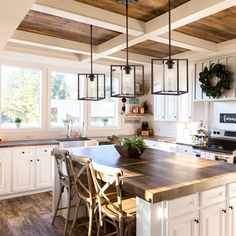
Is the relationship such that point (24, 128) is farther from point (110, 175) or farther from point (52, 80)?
point (110, 175)

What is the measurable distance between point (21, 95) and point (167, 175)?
3.94 meters

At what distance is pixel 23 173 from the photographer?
432 centimetres

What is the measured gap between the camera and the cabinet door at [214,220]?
203cm

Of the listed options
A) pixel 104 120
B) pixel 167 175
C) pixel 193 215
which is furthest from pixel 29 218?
pixel 104 120

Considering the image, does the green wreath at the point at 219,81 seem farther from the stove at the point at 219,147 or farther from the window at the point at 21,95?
the window at the point at 21,95

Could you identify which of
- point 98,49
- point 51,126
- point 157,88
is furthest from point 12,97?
point 157,88

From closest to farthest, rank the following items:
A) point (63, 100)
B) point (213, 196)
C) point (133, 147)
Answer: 1. point (213, 196)
2. point (133, 147)
3. point (63, 100)

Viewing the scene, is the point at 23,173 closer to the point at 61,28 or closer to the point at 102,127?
the point at 102,127

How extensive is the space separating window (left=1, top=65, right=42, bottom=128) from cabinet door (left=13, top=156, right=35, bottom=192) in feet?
3.17

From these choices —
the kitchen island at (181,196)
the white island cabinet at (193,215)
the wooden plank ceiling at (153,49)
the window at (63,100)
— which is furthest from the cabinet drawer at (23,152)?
the white island cabinet at (193,215)

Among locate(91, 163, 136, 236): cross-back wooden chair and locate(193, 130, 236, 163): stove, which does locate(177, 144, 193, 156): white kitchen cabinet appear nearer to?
locate(193, 130, 236, 163): stove

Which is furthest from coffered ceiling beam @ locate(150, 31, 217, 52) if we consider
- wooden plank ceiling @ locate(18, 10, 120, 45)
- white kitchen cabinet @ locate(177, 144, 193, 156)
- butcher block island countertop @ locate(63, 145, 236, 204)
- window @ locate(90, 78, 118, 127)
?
window @ locate(90, 78, 118, 127)

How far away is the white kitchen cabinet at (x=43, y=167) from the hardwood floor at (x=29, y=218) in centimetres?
28

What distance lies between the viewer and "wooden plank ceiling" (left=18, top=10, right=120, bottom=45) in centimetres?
302
